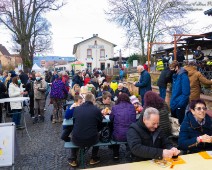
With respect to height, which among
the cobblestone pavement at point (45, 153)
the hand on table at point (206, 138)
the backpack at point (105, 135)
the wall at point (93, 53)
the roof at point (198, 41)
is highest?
the wall at point (93, 53)

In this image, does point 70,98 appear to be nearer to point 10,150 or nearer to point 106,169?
point 10,150

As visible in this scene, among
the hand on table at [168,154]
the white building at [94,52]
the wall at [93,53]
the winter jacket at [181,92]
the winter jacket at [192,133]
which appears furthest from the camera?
the wall at [93,53]

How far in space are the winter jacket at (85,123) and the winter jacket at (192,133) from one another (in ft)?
5.35

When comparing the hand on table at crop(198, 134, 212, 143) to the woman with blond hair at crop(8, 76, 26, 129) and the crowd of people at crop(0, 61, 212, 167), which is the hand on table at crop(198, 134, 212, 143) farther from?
the woman with blond hair at crop(8, 76, 26, 129)

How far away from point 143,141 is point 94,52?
58.4 metres

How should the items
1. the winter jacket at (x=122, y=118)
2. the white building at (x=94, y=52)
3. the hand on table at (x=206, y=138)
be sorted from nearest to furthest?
the hand on table at (x=206, y=138)
the winter jacket at (x=122, y=118)
the white building at (x=94, y=52)

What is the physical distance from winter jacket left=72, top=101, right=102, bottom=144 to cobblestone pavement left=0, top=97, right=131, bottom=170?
0.82 metres

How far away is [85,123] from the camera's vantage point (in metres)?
4.93

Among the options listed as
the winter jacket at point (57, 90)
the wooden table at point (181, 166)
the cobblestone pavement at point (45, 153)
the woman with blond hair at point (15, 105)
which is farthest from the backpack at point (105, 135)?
the winter jacket at point (57, 90)

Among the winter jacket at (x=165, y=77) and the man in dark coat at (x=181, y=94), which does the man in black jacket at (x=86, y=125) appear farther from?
the winter jacket at (x=165, y=77)

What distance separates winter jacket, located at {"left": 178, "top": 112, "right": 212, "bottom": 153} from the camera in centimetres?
395

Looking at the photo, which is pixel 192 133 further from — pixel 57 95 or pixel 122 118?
pixel 57 95

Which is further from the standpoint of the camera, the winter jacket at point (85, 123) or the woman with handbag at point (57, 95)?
the woman with handbag at point (57, 95)

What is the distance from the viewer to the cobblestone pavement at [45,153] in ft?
18.0
